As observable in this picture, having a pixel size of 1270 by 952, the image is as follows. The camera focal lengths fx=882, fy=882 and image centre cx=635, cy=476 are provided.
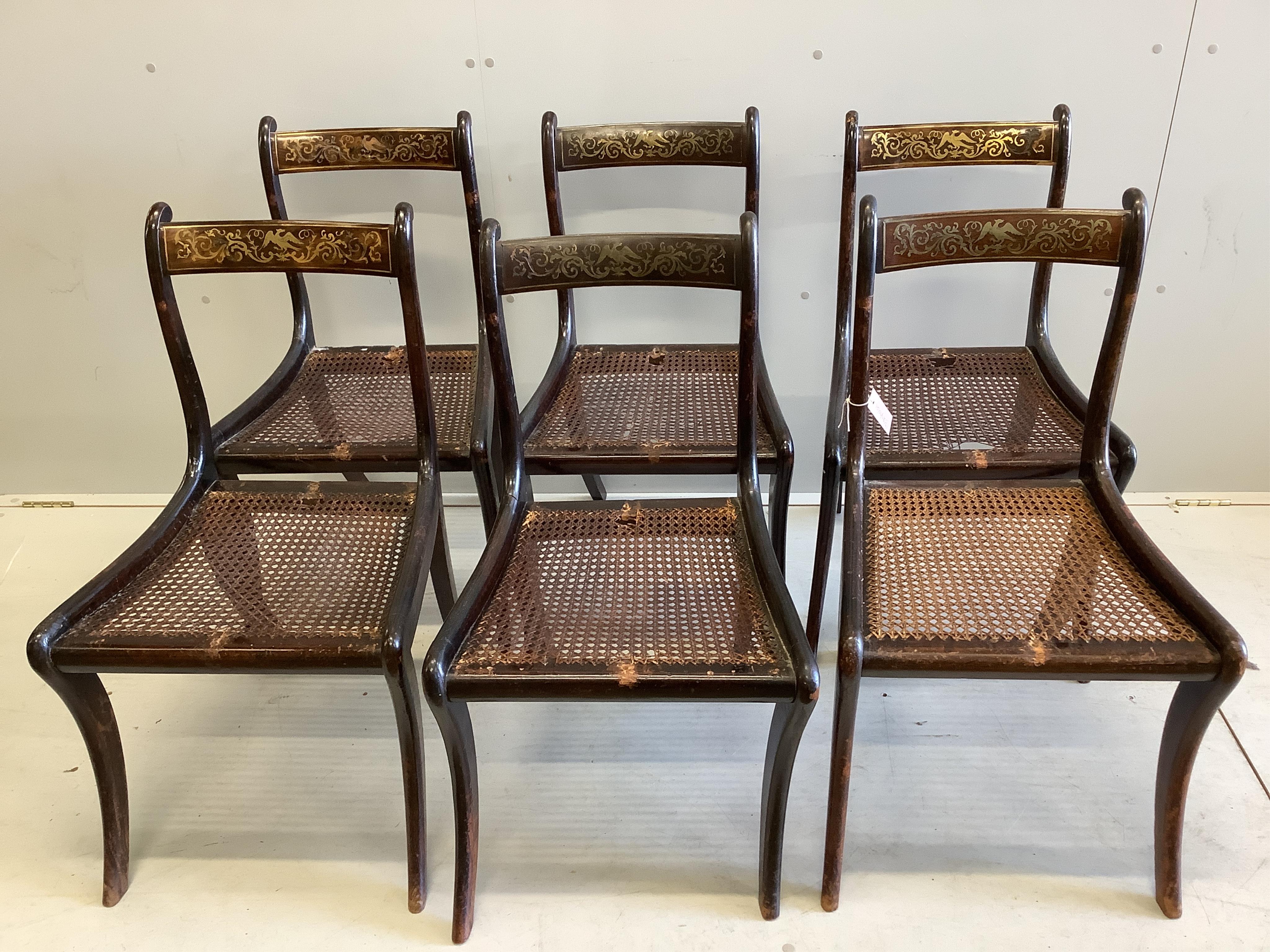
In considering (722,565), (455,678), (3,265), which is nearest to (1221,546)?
(722,565)

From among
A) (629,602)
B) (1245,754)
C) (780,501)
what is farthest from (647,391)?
(1245,754)

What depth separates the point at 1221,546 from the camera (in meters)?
2.06

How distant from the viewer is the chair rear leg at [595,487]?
2082 mm

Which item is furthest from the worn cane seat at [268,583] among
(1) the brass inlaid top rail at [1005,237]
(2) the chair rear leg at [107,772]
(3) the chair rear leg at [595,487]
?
(1) the brass inlaid top rail at [1005,237]

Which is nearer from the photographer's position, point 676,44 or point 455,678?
point 455,678

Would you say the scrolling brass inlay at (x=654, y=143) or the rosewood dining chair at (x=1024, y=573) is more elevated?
the scrolling brass inlay at (x=654, y=143)

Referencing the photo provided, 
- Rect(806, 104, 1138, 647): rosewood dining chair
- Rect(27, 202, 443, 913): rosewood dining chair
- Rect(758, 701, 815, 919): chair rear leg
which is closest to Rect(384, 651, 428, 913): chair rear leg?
Rect(27, 202, 443, 913): rosewood dining chair

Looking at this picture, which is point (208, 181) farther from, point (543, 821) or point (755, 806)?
point (755, 806)

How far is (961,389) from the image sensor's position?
170 cm

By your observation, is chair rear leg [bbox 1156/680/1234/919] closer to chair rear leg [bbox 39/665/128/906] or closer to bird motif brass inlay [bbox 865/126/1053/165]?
bird motif brass inlay [bbox 865/126/1053/165]

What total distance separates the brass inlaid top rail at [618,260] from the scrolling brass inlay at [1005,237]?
24 centimetres

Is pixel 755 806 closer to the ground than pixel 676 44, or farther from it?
closer to the ground

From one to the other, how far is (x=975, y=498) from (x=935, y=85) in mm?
909

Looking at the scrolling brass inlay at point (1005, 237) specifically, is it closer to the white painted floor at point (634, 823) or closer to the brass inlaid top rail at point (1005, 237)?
the brass inlaid top rail at point (1005, 237)
